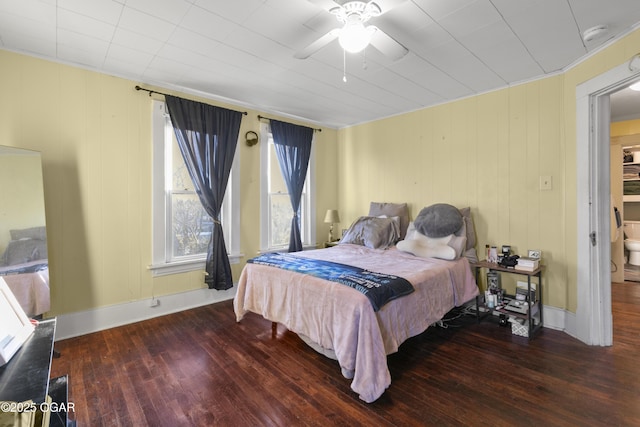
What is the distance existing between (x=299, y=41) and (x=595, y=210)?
9.66ft

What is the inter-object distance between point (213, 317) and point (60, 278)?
1466mm

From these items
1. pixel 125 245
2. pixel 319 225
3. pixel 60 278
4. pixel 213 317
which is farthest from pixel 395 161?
pixel 60 278

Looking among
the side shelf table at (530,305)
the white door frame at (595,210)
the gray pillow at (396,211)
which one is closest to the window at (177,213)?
the gray pillow at (396,211)

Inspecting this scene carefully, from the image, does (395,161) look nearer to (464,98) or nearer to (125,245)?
(464,98)

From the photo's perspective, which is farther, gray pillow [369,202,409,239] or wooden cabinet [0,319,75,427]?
gray pillow [369,202,409,239]

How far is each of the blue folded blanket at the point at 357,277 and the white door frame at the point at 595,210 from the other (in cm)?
175

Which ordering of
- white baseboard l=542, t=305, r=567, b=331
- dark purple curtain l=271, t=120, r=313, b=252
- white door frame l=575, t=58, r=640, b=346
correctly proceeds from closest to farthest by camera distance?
white door frame l=575, t=58, r=640, b=346 → white baseboard l=542, t=305, r=567, b=331 → dark purple curtain l=271, t=120, r=313, b=252

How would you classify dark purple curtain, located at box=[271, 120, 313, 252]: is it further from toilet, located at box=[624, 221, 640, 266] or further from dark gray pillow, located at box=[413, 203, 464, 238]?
toilet, located at box=[624, 221, 640, 266]

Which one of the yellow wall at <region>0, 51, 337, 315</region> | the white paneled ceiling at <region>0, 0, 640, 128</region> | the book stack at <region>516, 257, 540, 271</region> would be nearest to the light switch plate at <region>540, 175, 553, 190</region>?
the book stack at <region>516, 257, 540, 271</region>

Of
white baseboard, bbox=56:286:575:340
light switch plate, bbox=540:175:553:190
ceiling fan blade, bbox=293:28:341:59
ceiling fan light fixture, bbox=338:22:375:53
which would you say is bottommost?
white baseboard, bbox=56:286:575:340

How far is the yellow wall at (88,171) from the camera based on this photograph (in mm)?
2641

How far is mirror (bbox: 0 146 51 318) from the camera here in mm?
2273

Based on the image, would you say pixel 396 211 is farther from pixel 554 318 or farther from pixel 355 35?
pixel 355 35

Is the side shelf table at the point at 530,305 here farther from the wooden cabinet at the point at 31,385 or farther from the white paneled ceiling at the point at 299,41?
the wooden cabinet at the point at 31,385
